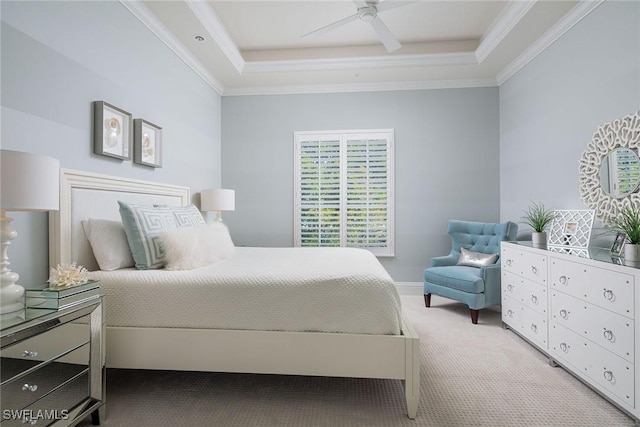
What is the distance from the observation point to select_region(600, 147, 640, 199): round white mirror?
2.10 metres

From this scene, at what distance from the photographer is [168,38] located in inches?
114

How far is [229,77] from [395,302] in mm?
3481

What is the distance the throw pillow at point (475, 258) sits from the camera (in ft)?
10.8

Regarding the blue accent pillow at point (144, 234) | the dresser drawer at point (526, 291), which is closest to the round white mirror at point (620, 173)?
the dresser drawer at point (526, 291)

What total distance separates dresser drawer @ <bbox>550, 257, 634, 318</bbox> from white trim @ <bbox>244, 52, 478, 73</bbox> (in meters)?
2.48

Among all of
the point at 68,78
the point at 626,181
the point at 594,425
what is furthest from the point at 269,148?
the point at 594,425

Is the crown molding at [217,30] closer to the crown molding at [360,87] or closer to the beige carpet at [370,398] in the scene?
the crown molding at [360,87]

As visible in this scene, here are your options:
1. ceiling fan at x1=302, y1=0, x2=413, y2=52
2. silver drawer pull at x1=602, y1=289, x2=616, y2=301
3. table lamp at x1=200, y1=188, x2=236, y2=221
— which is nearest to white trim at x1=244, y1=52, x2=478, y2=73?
ceiling fan at x1=302, y1=0, x2=413, y2=52

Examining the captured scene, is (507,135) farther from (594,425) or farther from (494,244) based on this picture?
(594,425)

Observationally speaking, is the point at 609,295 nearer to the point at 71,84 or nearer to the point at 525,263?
the point at 525,263

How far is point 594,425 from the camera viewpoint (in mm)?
1568

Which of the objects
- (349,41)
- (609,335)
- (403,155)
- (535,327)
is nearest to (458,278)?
(535,327)

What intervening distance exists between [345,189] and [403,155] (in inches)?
34.5

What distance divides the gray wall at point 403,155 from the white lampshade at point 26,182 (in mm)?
2969
